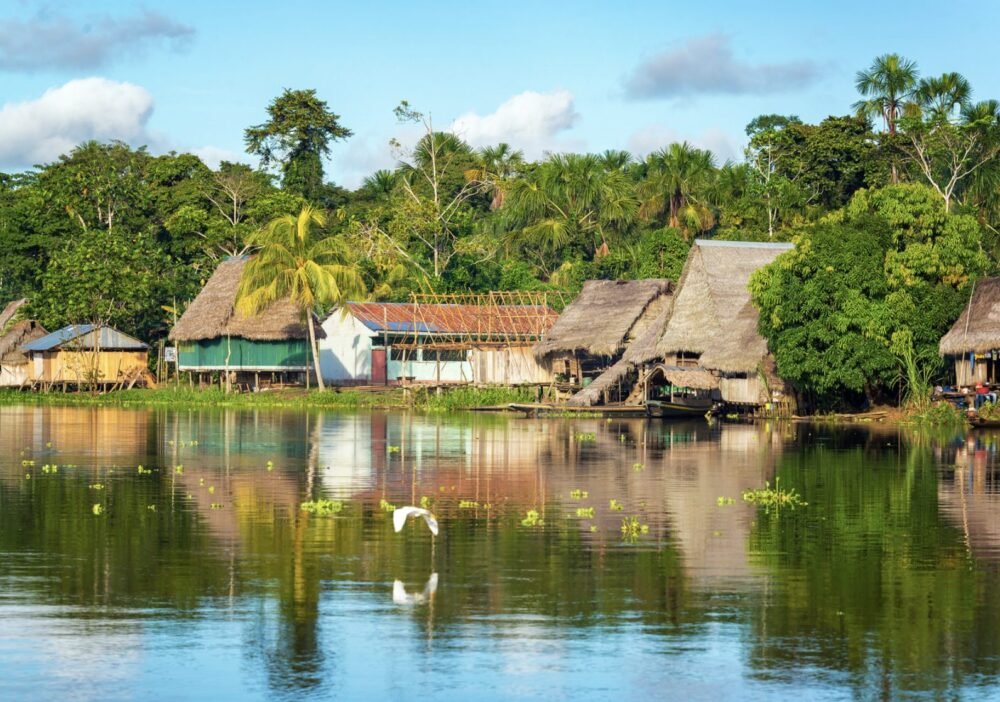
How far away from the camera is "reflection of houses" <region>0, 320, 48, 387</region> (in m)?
69.9

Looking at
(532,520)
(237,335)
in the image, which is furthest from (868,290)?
(237,335)

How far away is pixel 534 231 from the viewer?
7225cm

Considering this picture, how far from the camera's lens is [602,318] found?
5416 cm

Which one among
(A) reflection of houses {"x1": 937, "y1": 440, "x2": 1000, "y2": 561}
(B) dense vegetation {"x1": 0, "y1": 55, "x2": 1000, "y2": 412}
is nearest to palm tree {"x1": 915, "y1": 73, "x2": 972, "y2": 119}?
(B) dense vegetation {"x1": 0, "y1": 55, "x2": 1000, "y2": 412}

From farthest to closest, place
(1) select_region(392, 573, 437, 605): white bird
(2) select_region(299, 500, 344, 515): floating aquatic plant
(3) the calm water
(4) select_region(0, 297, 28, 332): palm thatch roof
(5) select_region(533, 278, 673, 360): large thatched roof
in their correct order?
(4) select_region(0, 297, 28, 332): palm thatch roof < (5) select_region(533, 278, 673, 360): large thatched roof < (2) select_region(299, 500, 344, 515): floating aquatic plant < (1) select_region(392, 573, 437, 605): white bird < (3) the calm water

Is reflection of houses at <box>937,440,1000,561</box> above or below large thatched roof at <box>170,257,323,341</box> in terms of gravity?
below

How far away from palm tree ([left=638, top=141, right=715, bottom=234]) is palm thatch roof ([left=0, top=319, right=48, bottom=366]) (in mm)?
29512

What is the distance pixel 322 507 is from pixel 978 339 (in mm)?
24400

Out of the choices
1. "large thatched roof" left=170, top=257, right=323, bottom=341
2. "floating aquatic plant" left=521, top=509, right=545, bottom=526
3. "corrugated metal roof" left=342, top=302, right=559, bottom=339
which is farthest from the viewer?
"large thatched roof" left=170, top=257, right=323, bottom=341

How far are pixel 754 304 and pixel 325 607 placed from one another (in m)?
31.6

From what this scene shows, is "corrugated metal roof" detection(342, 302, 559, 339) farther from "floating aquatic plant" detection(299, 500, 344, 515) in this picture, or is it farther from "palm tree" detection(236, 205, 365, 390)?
"floating aquatic plant" detection(299, 500, 344, 515)

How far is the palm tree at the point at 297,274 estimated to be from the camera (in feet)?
188

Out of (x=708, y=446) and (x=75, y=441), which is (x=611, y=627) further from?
(x=75, y=441)

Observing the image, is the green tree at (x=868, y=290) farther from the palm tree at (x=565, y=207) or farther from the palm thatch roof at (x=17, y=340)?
the palm thatch roof at (x=17, y=340)
